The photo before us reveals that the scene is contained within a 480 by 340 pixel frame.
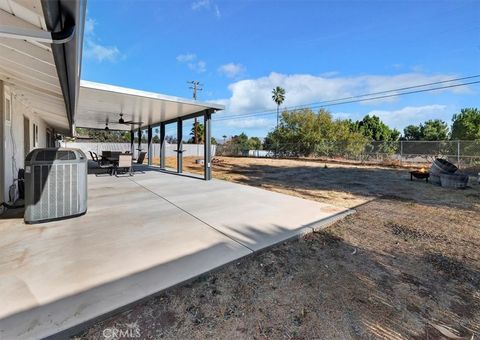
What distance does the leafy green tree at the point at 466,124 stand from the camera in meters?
29.6

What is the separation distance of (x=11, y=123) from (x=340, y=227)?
6.67 metres

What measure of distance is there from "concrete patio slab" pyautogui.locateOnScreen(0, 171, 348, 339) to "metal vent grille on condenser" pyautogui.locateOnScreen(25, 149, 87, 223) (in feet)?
0.63

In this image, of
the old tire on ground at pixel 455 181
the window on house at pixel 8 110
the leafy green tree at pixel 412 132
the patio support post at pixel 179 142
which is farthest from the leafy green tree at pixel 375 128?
the window on house at pixel 8 110

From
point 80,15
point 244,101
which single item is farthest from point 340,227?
point 244,101

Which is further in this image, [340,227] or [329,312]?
[340,227]

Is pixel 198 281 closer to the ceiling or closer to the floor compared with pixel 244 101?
closer to the floor

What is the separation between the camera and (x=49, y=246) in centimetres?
296

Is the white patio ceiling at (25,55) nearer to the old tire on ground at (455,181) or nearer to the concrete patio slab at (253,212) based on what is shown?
the concrete patio slab at (253,212)

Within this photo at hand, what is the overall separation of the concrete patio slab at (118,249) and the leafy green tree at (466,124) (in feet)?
119

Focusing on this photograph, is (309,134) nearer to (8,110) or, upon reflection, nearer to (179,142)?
(179,142)

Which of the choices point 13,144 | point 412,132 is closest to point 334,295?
point 13,144

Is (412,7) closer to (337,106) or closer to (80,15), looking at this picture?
(80,15)

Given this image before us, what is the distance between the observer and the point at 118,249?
115 inches

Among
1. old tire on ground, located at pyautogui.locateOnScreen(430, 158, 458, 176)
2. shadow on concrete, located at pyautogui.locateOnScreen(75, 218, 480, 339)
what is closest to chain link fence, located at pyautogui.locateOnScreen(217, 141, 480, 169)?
old tire on ground, located at pyautogui.locateOnScreen(430, 158, 458, 176)
